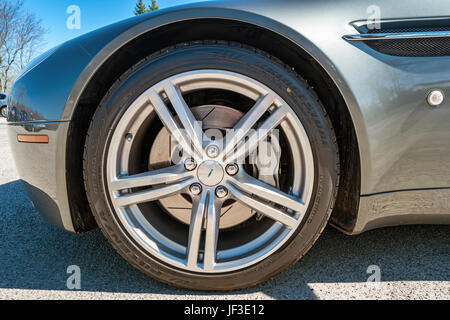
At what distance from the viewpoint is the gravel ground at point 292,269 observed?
1184mm

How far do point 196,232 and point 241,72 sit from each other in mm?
644

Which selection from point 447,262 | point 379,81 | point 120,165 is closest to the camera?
point 379,81

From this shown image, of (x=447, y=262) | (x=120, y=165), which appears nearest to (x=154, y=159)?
(x=120, y=165)

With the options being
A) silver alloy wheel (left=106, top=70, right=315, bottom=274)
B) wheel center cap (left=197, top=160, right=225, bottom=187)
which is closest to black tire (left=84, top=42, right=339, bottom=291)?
silver alloy wheel (left=106, top=70, right=315, bottom=274)

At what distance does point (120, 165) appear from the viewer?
1242 millimetres

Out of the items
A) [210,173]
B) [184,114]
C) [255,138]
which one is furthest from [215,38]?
[210,173]

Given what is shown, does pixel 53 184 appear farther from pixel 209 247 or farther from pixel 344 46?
pixel 344 46

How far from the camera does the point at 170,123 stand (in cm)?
120

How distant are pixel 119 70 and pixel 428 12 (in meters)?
1.25

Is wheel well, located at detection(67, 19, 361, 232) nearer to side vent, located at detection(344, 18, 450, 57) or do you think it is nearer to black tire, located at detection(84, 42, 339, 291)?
black tire, located at detection(84, 42, 339, 291)

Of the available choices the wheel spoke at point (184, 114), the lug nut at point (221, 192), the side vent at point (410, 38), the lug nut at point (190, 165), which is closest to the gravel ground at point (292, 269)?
the lug nut at point (221, 192)

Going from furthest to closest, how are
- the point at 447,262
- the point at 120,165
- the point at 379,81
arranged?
the point at 447,262 < the point at 120,165 < the point at 379,81

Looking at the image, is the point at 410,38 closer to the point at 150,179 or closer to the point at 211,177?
the point at 211,177

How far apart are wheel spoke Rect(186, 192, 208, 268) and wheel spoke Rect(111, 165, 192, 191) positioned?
0.12 m
